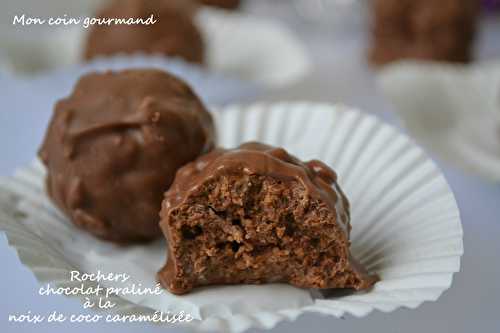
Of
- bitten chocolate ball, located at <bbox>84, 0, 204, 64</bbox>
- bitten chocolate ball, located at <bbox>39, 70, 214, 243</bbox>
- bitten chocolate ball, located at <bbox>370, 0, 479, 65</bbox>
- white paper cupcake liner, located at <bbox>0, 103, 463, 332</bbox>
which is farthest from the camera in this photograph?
bitten chocolate ball, located at <bbox>370, 0, 479, 65</bbox>

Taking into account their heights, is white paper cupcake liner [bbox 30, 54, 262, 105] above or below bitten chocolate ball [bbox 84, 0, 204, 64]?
below

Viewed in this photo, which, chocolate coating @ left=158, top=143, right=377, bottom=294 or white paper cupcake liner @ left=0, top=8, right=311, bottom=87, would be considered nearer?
chocolate coating @ left=158, top=143, right=377, bottom=294

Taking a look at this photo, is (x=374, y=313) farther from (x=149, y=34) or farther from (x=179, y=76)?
(x=149, y=34)

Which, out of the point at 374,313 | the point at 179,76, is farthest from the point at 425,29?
the point at 374,313

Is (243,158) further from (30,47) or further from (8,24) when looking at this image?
(8,24)

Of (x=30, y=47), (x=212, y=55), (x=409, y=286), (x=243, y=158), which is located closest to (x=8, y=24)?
(x=30, y=47)

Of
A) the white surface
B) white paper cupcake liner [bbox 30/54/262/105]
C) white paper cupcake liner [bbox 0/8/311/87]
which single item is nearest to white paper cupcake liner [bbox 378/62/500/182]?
the white surface

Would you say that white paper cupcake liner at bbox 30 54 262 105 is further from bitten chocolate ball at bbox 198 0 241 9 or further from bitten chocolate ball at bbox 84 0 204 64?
bitten chocolate ball at bbox 198 0 241 9
